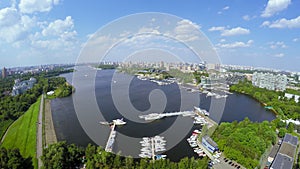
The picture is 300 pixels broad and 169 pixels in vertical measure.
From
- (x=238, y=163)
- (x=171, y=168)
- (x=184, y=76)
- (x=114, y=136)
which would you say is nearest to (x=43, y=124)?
(x=114, y=136)

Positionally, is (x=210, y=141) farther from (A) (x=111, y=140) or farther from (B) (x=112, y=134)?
(B) (x=112, y=134)

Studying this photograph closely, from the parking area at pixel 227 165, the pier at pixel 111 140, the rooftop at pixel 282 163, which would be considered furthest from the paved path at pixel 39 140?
the rooftop at pixel 282 163

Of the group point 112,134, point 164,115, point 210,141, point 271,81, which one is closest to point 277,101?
point 271,81

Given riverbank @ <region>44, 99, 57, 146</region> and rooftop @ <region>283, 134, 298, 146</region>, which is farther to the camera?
riverbank @ <region>44, 99, 57, 146</region>

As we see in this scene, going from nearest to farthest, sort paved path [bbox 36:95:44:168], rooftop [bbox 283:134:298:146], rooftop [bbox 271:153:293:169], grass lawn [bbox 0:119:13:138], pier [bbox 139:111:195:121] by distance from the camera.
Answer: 1. rooftop [bbox 271:153:293:169]
2. paved path [bbox 36:95:44:168]
3. rooftop [bbox 283:134:298:146]
4. grass lawn [bbox 0:119:13:138]
5. pier [bbox 139:111:195:121]

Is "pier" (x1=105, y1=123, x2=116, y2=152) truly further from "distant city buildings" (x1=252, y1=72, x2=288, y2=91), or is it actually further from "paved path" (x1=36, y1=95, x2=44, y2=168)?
"distant city buildings" (x1=252, y1=72, x2=288, y2=91)

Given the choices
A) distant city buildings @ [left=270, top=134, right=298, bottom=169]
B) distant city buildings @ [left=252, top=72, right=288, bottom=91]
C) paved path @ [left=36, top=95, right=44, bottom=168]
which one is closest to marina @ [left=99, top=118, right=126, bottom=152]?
paved path @ [left=36, top=95, right=44, bottom=168]
